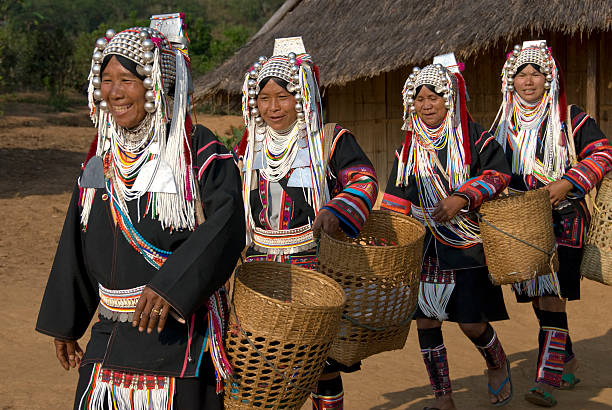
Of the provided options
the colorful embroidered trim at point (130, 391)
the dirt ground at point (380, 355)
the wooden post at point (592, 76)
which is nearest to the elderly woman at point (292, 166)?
the colorful embroidered trim at point (130, 391)

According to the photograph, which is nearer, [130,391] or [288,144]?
[130,391]

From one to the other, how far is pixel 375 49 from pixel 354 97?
188 cm

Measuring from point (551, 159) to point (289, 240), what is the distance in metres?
2.13

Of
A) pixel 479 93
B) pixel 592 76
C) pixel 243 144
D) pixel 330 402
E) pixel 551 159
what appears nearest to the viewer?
pixel 330 402

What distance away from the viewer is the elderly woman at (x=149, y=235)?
2434 mm

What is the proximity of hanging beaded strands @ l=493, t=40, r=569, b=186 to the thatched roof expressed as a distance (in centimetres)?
309

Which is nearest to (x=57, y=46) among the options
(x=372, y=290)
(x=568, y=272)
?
(x=568, y=272)

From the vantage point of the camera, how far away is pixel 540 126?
486 cm

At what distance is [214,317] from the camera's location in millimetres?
2512

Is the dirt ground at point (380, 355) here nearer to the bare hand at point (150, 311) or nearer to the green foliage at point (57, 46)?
the bare hand at point (150, 311)

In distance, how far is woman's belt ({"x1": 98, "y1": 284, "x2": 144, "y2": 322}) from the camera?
252cm

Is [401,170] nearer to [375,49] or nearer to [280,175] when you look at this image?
[280,175]

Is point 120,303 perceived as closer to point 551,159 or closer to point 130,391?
point 130,391

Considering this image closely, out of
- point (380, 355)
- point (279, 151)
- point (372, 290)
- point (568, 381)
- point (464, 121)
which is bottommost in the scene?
point (380, 355)
